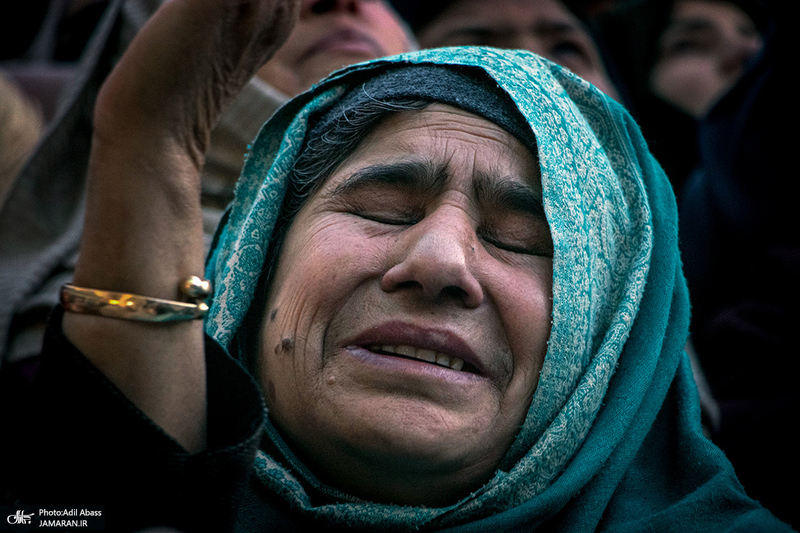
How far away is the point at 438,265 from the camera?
1676mm

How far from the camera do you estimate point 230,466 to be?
1.46 meters

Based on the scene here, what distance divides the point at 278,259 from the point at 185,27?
0.74 metres

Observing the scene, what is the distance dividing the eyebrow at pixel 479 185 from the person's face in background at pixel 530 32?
256cm

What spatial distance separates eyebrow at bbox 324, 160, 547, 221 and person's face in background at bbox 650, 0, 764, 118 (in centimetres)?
342

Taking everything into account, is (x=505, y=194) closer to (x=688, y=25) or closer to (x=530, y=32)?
Answer: (x=530, y=32)

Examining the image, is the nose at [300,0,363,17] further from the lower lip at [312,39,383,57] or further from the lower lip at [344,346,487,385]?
the lower lip at [344,346,487,385]

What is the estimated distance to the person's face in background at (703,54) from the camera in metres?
4.83

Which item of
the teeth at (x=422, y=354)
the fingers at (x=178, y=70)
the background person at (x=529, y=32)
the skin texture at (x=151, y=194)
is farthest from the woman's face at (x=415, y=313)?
the background person at (x=529, y=32)

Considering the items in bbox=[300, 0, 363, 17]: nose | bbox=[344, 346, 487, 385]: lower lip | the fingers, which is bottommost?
bbox=[344, 346, 487, 385]: lower lip

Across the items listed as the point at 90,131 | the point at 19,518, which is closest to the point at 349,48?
the point at 90,131

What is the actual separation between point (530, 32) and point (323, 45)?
4.84 feet

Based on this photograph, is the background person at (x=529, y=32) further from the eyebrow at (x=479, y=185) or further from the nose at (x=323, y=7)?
the eyebrow at (x=479, y=185)

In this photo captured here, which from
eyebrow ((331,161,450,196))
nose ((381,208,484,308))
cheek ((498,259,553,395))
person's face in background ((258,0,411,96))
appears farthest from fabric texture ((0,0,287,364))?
cheek ((498,259,553,395))

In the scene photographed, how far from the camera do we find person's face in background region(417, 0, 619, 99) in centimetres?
429
